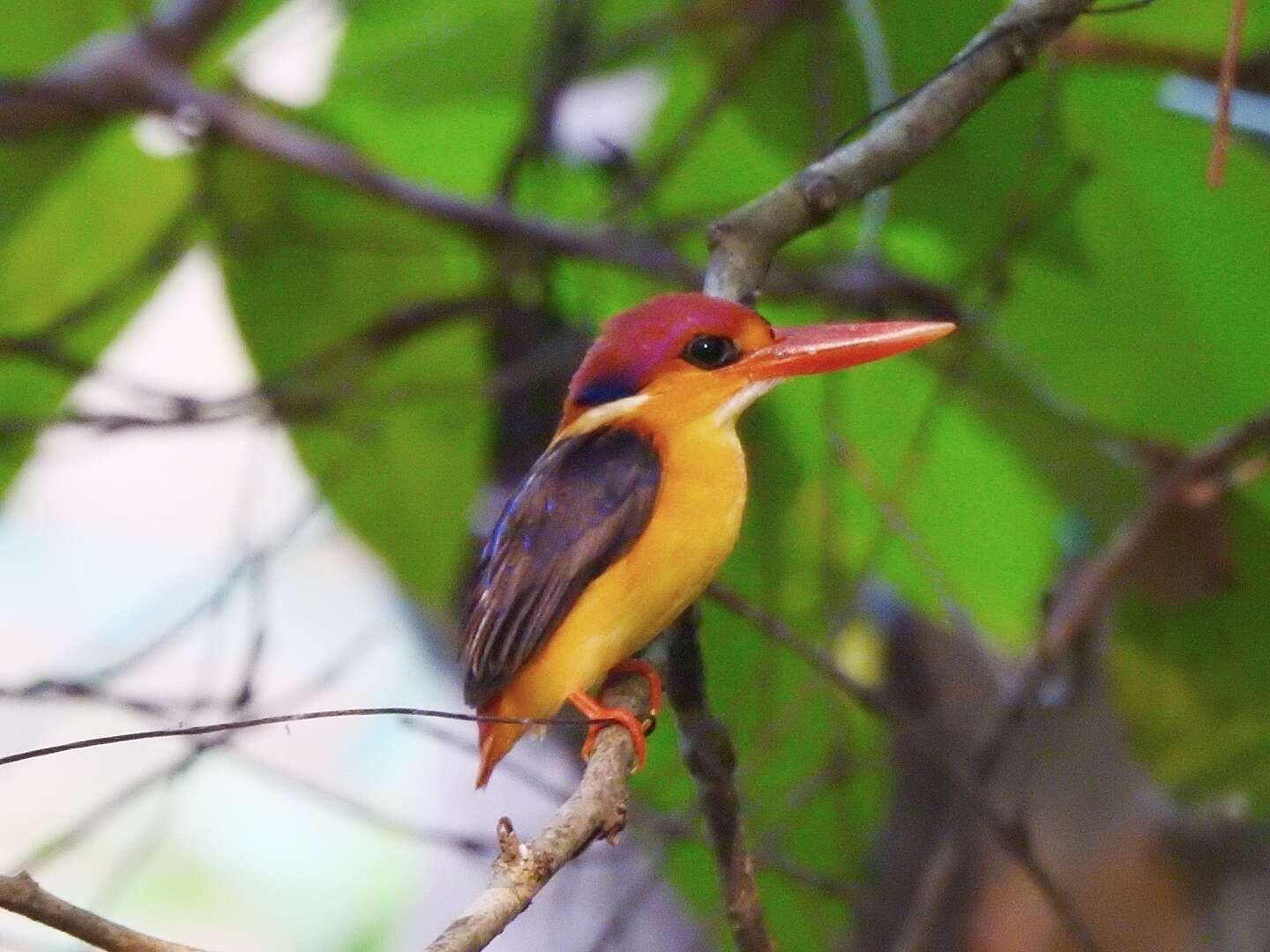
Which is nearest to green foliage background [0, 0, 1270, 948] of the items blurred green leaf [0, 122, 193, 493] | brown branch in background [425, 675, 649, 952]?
blurred green leaf [0, 122, 193, 493]

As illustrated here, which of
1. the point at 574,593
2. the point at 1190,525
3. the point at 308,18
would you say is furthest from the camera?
the point at 308,18

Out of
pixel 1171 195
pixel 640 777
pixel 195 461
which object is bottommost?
pixel 640 777

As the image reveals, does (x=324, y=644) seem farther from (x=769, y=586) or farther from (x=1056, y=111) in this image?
(x=1056, y=111)

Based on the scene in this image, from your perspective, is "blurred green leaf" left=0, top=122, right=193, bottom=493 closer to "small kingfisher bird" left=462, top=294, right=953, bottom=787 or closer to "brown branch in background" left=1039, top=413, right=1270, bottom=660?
"small kingfisher bird" left=462, top=294, right=953, bottom=787

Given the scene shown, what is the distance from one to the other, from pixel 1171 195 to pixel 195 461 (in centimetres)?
220

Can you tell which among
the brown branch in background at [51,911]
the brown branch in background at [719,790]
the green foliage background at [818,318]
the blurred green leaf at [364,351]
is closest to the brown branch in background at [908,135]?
the brown branch in background at [719,790]

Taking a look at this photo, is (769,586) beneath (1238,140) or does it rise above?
beneath

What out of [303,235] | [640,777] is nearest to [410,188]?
[303,235]

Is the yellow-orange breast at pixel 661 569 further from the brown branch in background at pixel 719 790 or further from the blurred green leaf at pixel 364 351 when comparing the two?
the blurred green leaf at pixel 364 351

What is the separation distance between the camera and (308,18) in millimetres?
2217

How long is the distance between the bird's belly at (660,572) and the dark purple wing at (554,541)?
0.04 feet

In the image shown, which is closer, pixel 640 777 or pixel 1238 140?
pixel 1238 140

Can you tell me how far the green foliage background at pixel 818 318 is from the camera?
1861mm

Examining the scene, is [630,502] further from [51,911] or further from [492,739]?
[51,911]
